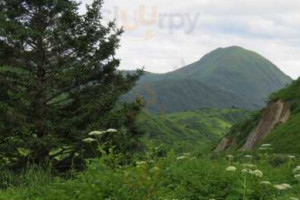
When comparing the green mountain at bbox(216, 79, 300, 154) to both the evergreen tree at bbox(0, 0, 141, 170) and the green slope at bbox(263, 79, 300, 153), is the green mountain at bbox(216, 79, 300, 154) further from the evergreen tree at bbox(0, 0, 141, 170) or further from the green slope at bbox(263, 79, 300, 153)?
the evergreen tree at bbox(0, 0, 141, 170)

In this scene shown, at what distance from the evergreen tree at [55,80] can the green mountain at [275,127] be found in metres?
9.97

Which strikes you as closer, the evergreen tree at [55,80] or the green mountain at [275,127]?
the evergreen tree at [55,80]

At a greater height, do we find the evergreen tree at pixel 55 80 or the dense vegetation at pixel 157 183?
the evergreen tree at pixel 55 80


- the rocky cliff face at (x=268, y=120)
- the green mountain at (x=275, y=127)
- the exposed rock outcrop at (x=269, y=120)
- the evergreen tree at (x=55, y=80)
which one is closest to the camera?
the evergreen tree at (x=55, y=80)

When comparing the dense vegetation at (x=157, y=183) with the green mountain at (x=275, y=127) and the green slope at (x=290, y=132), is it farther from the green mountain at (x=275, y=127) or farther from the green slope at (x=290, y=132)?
the green mountain at (x=275, y=127)

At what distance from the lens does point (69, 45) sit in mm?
32438

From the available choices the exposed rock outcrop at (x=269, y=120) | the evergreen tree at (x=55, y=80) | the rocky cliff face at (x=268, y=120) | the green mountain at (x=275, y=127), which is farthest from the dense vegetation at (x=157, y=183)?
the exposed rock outcrop at (x=269, y=120)

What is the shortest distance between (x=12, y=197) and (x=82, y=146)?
20.3 meters

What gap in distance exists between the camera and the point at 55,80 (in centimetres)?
3105

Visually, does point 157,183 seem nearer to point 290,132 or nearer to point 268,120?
point 290,132

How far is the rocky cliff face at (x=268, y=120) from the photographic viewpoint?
42.1 meters

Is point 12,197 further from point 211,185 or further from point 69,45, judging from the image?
point 69,45

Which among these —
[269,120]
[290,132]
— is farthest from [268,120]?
[290,132]

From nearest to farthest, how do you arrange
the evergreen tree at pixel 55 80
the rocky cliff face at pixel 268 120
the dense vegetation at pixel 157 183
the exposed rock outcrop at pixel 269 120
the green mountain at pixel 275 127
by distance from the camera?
the dense vegetation at pixel 157 183
the evergreen tree at pixel 55 80
the green mountain at pixel 275 127
the rocky cliff face at pixel 268 120
the exposed rock outcrop at pixel 269 120
